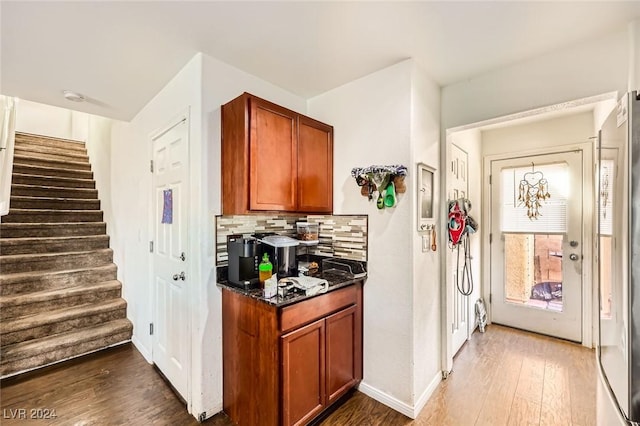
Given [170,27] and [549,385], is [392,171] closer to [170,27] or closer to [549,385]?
[170,27]

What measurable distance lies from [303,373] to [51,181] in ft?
A: 14.9

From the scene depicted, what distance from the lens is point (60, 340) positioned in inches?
104

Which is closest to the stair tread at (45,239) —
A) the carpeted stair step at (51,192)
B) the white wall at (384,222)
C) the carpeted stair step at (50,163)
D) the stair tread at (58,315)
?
the carpeted stair step at (51,192)

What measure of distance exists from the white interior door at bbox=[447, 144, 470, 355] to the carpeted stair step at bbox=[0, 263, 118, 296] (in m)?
3.93

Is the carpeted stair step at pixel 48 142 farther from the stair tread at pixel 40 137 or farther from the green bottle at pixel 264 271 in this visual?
the green bottle at pixel 264 271

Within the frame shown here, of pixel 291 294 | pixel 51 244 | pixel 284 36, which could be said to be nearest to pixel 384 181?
pixel 291 294

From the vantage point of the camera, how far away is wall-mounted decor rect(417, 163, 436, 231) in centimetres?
199

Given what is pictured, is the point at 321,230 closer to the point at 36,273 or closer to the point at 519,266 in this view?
the point at 519,266

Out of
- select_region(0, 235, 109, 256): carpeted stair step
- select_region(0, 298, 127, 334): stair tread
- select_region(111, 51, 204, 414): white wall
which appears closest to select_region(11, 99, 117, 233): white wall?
select_region(0, 235, 109, 256): carpeted stair step

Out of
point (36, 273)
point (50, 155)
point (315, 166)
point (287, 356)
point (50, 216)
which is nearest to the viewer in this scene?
point (287, 356)

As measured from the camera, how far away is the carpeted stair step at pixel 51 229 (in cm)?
316

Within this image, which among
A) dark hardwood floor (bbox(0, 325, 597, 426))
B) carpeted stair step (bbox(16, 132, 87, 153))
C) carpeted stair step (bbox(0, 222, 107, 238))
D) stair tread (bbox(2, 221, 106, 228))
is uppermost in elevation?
carpeted stair step (bbox(16, 132, 87, 153))

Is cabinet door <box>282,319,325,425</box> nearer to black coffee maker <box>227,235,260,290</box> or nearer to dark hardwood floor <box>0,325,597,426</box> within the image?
dark hardwood floor <box>0,325,597,426</box>

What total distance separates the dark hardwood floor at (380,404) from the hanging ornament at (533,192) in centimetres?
151
